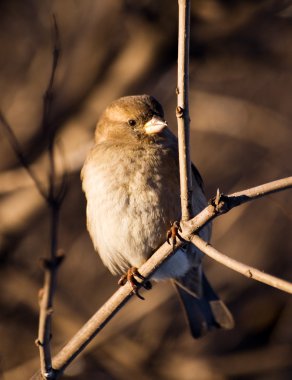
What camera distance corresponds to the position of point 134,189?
15.6 feet

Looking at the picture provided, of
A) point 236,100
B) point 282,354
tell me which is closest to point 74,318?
point 282,354

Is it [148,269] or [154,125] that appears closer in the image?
[148,269]

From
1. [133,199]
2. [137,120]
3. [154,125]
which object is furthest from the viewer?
[137,120]

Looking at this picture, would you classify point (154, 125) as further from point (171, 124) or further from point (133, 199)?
point (171, 124)

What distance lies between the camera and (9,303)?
308 inches

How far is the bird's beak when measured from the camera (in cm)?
495

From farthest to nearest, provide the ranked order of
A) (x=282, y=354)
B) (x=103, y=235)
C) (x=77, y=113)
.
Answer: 1. (x=282, y=354)
2. (x=77, y=113)
3. (x=103, y=235)

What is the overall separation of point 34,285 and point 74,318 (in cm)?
53

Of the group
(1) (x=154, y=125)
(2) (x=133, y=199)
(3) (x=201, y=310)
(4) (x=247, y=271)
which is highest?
(1) (x=154, y=125)

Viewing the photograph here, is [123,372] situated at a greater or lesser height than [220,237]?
lesser

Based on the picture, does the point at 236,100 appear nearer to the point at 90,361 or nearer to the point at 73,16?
the point at 73,16

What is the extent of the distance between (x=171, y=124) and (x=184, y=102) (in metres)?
4.68

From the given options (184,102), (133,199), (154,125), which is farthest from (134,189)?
(184,102)

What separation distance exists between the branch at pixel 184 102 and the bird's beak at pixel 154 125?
1.31 metres
